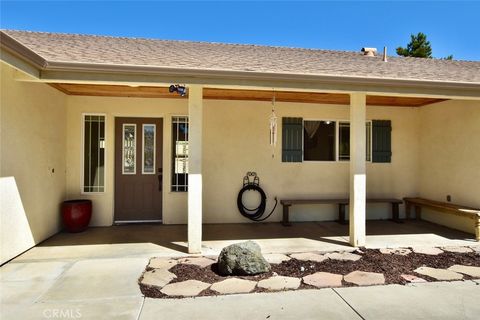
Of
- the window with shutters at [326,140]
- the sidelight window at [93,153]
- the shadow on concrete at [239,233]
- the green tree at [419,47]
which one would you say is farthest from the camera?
the green tree at [419,47]

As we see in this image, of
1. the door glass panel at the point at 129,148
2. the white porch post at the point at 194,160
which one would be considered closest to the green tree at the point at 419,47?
the door glass panel at the point at 129,148

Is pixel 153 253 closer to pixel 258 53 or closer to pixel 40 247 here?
pixel 40 247

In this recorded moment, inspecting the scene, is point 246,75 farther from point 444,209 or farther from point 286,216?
point 444,209

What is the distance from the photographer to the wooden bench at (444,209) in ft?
17.5

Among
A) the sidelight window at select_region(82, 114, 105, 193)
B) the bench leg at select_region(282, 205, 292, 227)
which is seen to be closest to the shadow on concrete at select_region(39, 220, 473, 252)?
the bench leg at select_region(282, 205, 292, 227)

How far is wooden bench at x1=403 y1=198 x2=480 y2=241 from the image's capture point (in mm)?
5328

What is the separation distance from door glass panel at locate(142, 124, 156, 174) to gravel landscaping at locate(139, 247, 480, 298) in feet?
8.68

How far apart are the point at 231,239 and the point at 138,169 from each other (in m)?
2.58

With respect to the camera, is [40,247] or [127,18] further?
[127,18]

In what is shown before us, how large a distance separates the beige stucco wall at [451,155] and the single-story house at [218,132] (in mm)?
24

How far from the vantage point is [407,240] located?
5.30 metres

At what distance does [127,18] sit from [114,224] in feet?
22.9

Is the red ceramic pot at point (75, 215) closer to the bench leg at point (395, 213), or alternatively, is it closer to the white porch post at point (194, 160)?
the white porch post at point (194, 160)

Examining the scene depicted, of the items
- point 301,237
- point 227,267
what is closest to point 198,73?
point 227,267
